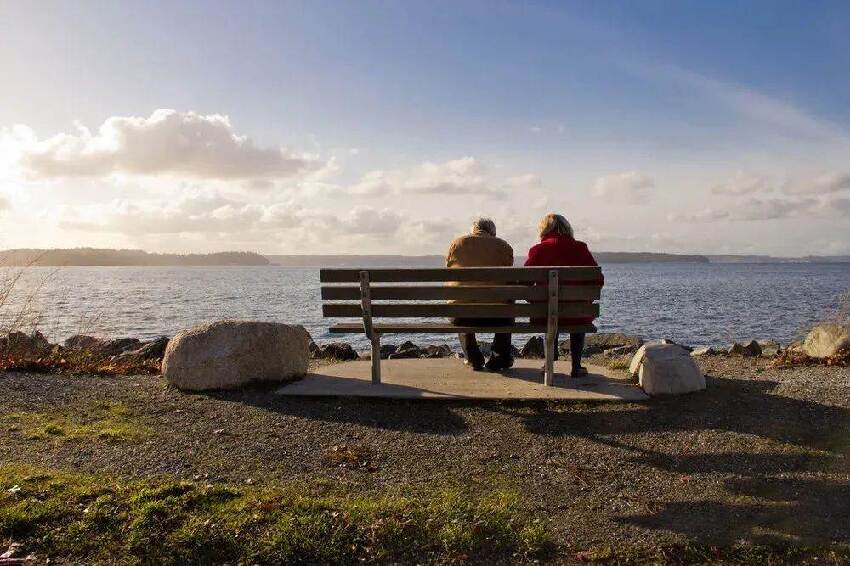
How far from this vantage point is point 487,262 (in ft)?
28.1

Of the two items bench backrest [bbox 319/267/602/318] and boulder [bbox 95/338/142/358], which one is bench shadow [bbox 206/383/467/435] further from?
boulder [bbox 95/338/142/358]

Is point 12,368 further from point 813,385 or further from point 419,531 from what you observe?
point 813,385

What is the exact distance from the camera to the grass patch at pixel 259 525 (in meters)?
4.09

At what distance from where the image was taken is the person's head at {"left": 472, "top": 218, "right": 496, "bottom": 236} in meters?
8.88

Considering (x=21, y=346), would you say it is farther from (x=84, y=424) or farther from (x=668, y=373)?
(x=668, y=373)

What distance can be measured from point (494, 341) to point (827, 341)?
6362mm

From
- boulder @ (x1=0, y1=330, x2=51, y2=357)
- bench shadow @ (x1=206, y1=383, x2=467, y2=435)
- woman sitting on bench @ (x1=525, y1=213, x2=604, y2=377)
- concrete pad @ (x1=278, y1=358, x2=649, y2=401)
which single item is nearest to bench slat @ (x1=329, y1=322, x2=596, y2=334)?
woman sitting on bench @ (x1=525, y1=213, x2=604, y2=377)

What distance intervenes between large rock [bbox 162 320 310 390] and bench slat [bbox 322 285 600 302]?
1129mm

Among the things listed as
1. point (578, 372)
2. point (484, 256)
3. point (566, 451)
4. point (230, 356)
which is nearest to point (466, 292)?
point (484, 256)

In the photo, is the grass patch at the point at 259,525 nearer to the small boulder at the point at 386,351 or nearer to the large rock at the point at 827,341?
the large rock at the point at 827,341

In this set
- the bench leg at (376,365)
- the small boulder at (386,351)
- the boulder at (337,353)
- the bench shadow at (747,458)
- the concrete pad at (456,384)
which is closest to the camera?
the bench shadow at (747,458)

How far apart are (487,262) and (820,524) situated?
4.88m

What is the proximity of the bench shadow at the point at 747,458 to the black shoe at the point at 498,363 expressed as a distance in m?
1.61

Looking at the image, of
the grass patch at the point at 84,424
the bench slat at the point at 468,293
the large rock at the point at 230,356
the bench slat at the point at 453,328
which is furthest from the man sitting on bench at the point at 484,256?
the grass patch at the point at 84,424
